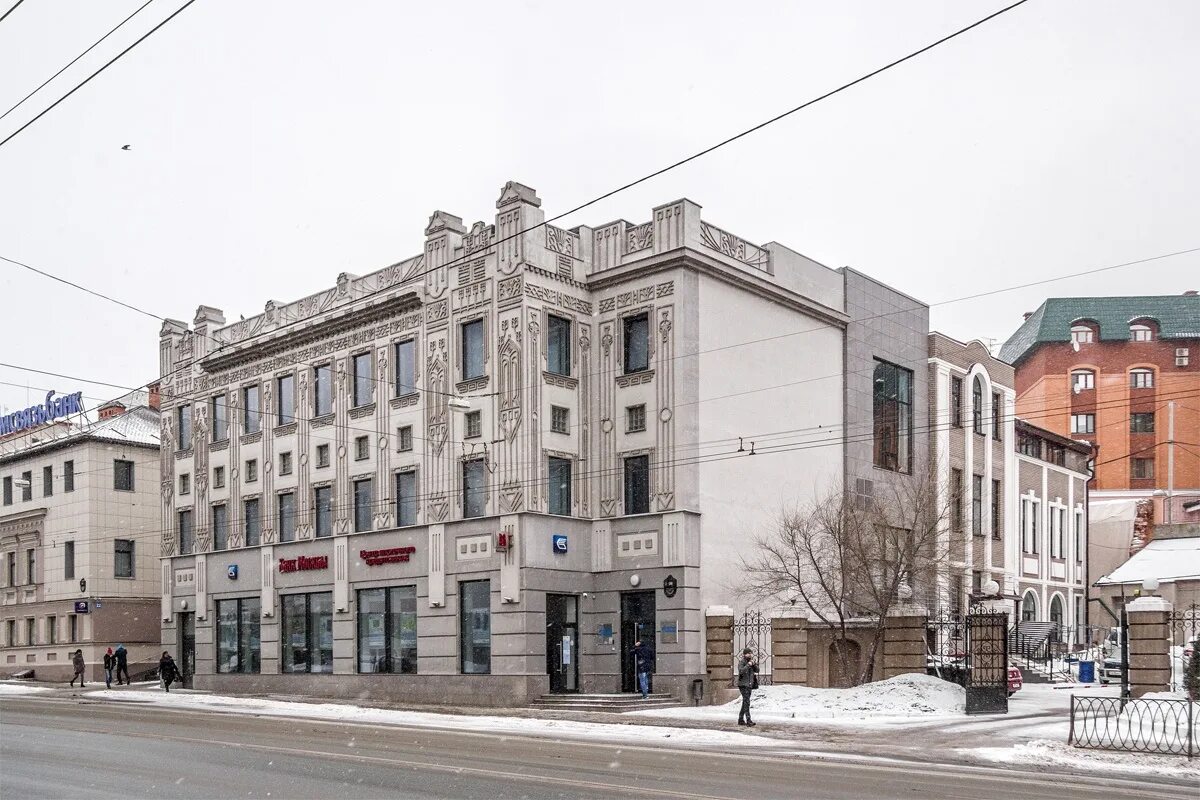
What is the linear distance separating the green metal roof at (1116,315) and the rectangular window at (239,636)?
2549 inches

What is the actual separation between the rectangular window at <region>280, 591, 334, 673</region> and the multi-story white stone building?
14.9 metres

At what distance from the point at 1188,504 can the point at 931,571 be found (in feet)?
177

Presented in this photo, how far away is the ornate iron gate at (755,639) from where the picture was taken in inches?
1447

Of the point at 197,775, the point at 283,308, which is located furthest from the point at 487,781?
the point at 283,308

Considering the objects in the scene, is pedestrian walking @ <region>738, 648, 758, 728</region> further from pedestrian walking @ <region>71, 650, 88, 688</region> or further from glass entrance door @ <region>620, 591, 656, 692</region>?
pedestrian walking @ <region>71, 650, 88, 688</region>

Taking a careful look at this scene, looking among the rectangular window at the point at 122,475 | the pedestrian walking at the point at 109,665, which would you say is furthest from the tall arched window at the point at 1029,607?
the rectangular window at the point at 122,475

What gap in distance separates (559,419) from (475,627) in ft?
21.8

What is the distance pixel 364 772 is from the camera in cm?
1783

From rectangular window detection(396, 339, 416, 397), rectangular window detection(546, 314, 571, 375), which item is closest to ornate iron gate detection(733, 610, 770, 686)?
rectangular window detection(546, 314, 571, 375)

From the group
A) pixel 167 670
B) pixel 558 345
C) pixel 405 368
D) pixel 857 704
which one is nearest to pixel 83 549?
pixel 167 670

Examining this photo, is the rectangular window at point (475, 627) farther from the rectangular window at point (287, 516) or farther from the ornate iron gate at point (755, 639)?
the rectangular window at point (287, 516)

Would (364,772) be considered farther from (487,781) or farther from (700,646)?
(700,646)

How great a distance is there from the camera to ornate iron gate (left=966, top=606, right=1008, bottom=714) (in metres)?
30.3

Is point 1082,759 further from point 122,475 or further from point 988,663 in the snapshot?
point 122,475
